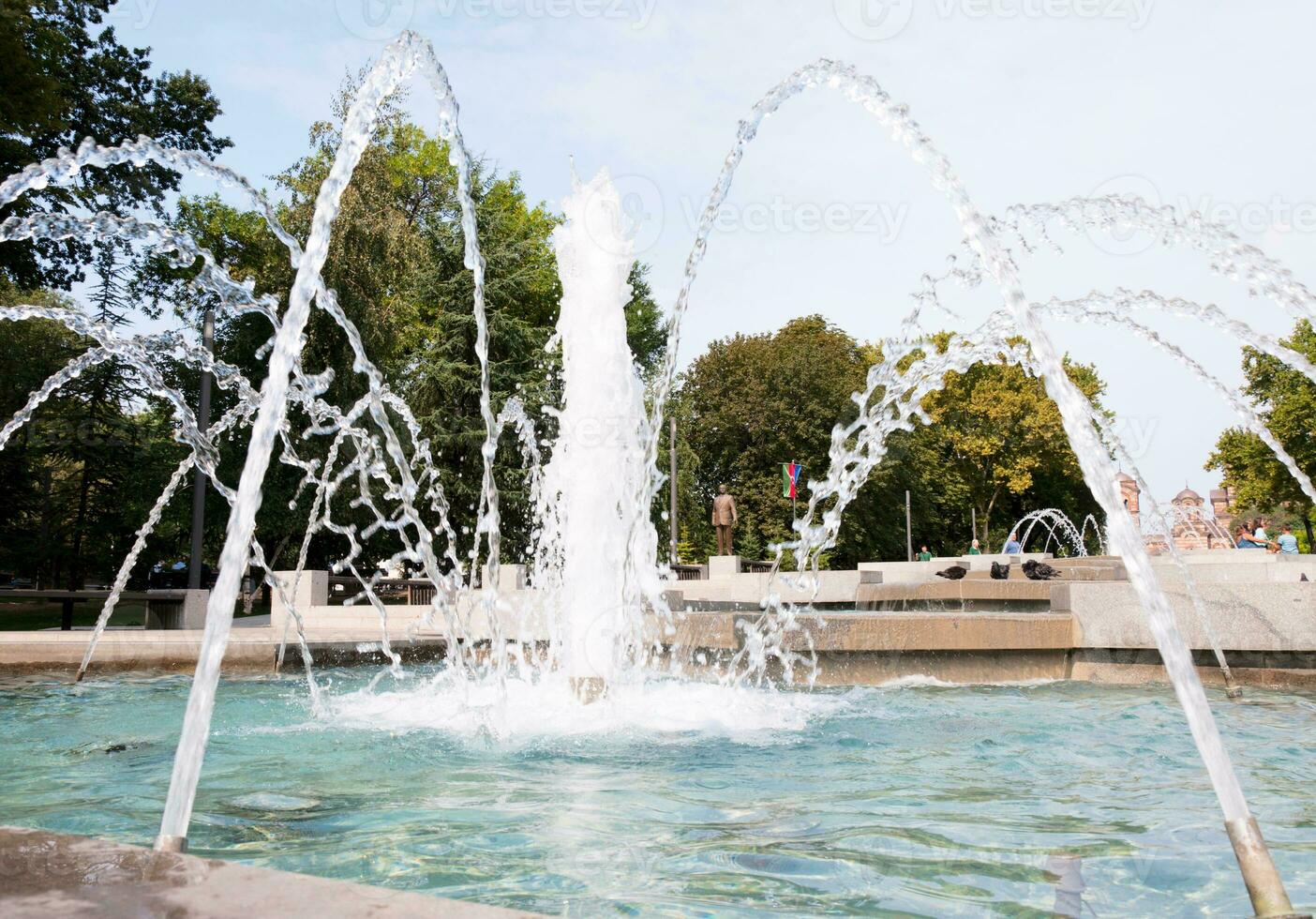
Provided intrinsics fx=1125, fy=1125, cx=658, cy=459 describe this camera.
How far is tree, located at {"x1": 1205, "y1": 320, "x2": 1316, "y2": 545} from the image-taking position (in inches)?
1564

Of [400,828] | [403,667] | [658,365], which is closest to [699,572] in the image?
[658,365]

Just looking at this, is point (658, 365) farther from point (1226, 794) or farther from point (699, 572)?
point (1226, 794)

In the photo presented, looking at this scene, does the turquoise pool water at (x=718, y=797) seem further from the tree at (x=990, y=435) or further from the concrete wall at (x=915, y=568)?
the tree at (x=990, y=435)

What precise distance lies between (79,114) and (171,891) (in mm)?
22372

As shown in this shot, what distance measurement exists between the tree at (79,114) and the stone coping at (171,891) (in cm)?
1818

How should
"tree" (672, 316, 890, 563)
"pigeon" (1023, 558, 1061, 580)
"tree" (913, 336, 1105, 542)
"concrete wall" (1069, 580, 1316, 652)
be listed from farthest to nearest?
"tree" (913, 336, 1105, 542)
"tree" (672, 316, 890, 563)
"pigeon" (1023, 558, 1061, 580)
"concrete wall" (1069, 580, 1316, 652)

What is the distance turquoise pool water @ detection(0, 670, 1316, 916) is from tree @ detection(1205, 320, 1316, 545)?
36.6 meters

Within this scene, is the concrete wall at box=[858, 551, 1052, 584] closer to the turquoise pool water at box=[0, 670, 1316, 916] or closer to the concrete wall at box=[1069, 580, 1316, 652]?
the concrete wall at box=[1069, 580, 1316, 652]

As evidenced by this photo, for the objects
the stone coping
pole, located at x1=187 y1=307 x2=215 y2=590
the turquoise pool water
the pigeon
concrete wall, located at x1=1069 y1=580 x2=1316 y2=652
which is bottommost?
the turquoise pool water

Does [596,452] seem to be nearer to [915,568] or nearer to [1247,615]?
[1247,615]

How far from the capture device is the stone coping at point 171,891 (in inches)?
73.4

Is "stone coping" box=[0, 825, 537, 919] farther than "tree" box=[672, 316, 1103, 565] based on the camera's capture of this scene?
No

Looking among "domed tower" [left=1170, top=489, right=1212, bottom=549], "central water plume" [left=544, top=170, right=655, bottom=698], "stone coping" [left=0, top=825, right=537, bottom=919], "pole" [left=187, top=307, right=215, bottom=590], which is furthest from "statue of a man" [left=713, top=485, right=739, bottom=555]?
"stone coping" [left=0, top=825, right=537, bottom=919]

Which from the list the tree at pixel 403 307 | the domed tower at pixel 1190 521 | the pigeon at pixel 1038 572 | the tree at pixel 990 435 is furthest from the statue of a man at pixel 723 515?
the tree at pixel 990 435
